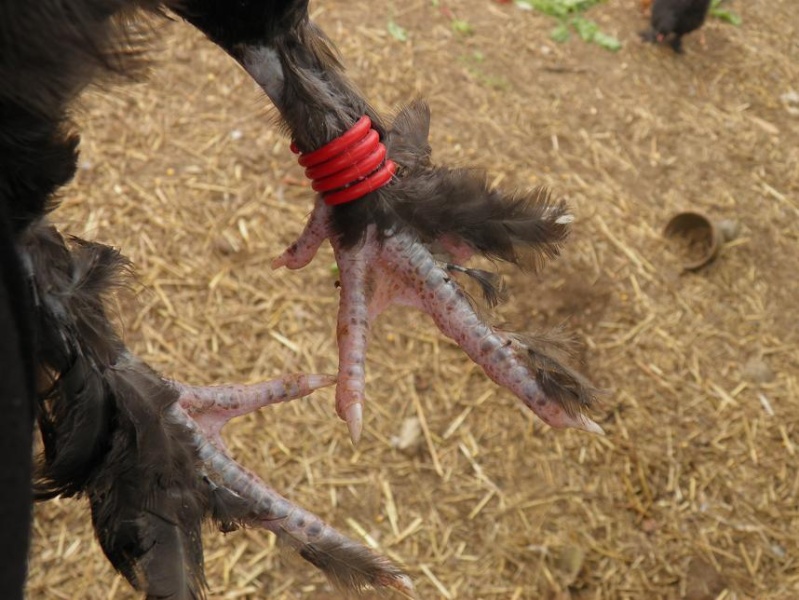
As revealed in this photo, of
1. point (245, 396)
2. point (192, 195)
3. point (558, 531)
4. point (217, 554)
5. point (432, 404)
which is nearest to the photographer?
point (245, 396)

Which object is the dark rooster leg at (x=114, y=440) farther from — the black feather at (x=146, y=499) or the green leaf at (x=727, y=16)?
the green leaf at (x=727, y=16)

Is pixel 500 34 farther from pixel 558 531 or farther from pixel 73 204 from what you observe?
pixel 558 531

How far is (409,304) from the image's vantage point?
1.45 metres

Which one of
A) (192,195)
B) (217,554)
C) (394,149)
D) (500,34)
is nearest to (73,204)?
(192,195)

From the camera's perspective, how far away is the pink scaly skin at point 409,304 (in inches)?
51.9

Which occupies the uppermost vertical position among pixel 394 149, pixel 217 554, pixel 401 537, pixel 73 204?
pixel 394 149

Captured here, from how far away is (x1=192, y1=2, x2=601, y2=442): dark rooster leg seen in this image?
4.33ft

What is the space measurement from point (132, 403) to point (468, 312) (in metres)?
0.53

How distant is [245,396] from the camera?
1354 mm

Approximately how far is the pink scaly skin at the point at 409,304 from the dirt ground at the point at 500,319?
960 mm

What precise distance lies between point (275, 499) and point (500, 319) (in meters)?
1.01

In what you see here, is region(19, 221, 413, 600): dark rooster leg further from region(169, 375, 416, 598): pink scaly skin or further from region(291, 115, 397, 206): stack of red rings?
region(291, 115, 397, 206): stack of red rings

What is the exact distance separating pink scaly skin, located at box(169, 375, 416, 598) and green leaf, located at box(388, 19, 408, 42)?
8.28 ft

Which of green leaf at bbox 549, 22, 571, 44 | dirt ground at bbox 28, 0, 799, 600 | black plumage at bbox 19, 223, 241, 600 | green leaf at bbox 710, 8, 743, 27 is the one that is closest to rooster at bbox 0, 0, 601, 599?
black plumage at bbox 19, 223, 241, 600
